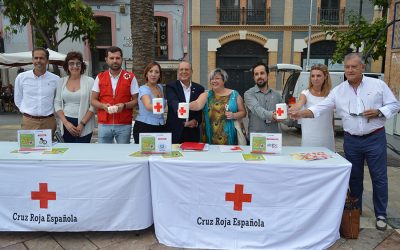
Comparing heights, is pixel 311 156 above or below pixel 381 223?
above

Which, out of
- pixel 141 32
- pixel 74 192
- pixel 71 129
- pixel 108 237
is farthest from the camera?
pixel 141 32

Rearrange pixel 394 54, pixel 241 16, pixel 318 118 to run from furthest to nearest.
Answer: pixel 241 16, pixel 394 54, pixel 318 118

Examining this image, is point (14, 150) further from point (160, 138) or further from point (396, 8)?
point (396, 8)

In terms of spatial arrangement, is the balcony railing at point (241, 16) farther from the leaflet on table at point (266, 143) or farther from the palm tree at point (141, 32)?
the leaflet on table at point (266, 143)

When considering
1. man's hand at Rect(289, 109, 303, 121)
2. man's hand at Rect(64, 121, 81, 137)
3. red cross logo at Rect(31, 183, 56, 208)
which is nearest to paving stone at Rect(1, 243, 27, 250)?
red cross logo at Rect(31, 183, 56, 208)

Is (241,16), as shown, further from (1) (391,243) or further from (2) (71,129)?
(1) (391,243)

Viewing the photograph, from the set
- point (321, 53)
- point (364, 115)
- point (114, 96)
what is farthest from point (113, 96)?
point (321, 53)

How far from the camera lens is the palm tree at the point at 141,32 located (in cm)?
502

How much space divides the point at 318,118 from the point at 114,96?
2071 millimetres

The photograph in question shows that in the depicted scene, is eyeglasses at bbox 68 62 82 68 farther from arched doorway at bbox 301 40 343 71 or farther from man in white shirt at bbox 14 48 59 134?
arched doorway at bbox 301 40 343 71

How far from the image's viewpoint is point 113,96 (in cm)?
347

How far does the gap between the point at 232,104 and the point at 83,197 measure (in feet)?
5.36

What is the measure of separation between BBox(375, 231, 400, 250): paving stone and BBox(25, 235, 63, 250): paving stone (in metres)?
2.73

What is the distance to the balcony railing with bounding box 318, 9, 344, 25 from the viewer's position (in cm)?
1614
